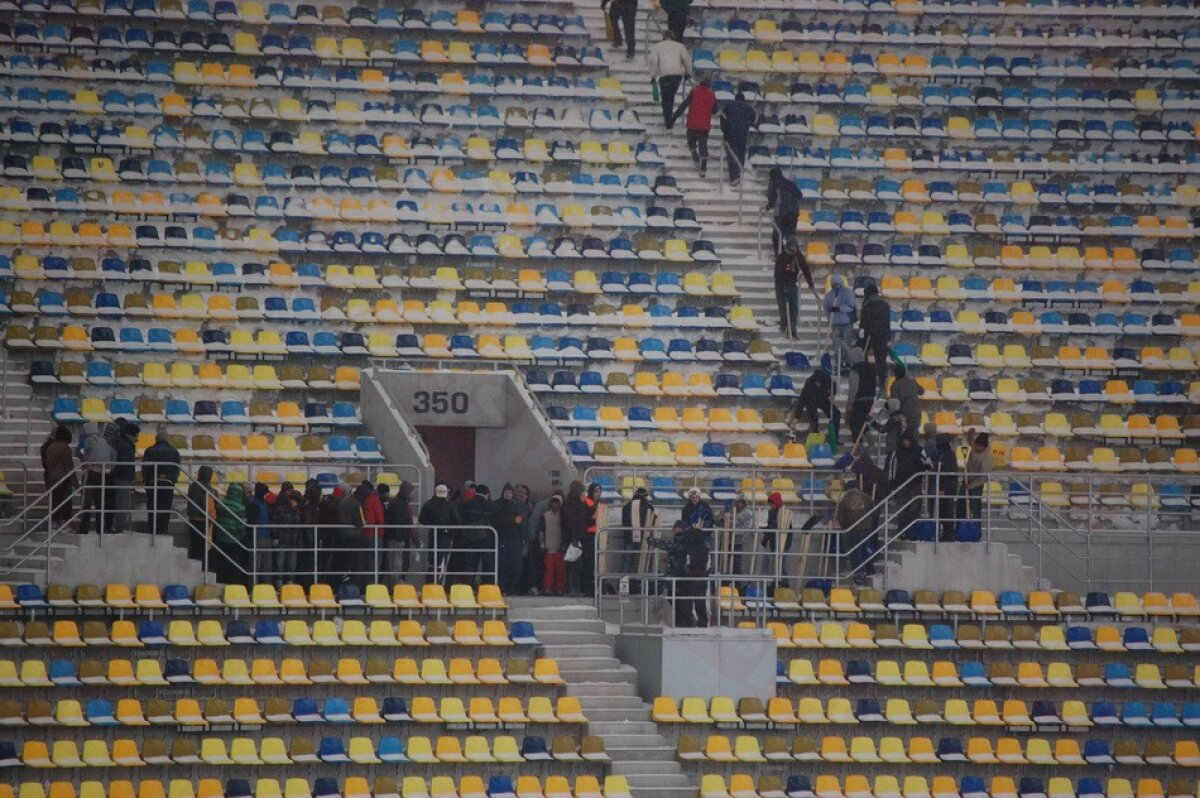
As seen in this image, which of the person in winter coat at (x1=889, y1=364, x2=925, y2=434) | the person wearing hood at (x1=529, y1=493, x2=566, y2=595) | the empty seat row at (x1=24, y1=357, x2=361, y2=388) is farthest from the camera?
the empty seat row at (x1=24, y1=357, x2=361, y2=388)

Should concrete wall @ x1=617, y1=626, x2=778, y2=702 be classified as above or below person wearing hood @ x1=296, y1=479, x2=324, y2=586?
below

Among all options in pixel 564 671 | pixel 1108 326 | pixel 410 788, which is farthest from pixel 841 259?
pixel 410 788

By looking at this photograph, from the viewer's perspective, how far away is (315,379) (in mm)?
29391

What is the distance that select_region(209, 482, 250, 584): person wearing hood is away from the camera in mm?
25484

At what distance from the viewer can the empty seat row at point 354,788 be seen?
2261 centimetres

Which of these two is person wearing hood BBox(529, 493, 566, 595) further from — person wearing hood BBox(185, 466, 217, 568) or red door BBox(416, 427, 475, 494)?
person wearing hood BBox(185, 466, 217, 568)

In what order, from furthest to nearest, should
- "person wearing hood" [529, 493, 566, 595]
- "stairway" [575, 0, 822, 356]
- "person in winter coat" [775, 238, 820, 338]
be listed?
"stairway" [575, 0, 822, 356] → "person in winter coat" [775, 238, 820, 338] → "person wearing hood" [529, 493, 566, 595]

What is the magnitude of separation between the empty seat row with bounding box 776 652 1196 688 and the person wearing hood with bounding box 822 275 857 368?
4.56 m

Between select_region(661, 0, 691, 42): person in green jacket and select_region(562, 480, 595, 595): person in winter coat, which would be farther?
select_region(661, 0, 691, 42): person in green jacket

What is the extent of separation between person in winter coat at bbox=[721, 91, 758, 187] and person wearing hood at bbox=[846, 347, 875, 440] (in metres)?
5.01

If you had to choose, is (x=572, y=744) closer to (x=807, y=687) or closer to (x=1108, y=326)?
(x=807, y=687)

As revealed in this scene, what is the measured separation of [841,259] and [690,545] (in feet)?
25.1

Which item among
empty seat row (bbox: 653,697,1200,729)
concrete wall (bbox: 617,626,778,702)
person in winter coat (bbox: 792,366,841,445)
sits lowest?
empty seat row (bbox: 653,697,1200,729)

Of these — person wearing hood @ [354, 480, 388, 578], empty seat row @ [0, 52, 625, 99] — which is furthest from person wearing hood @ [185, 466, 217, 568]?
empty seat row @ [0, 52, 625, 99]
